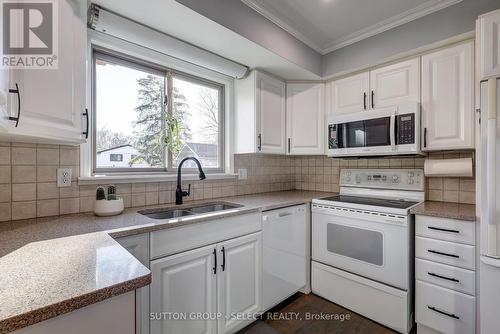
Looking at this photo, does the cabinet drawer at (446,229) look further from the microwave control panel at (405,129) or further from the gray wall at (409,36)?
the gray wall at (409,36)

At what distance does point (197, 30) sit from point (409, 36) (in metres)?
1.68

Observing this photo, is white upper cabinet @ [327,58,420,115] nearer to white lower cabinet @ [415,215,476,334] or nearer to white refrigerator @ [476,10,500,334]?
white refrigerator @ [476,10,500,334]

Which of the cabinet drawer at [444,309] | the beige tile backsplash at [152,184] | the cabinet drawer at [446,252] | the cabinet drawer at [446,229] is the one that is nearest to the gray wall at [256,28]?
the beige tile backsplash at [152,184]

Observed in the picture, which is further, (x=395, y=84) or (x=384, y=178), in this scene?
(x=384, y=178)

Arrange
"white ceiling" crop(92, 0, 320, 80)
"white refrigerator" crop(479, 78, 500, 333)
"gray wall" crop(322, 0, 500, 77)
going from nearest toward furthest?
1. "white refrigerator" crop(479, 78, 500, 333)
2. "white ceiling" crop(92, 0, 320, 80)
3. "gray wall" crop(322, 0, 500, 77)

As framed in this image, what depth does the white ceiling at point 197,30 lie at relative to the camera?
4.50ft

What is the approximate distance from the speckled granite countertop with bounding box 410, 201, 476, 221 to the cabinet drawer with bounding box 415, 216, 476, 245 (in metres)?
0.04

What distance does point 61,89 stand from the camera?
1.07 m

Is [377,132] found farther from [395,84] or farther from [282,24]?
[282,24]

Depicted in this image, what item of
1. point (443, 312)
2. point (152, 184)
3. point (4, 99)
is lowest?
point (443, 312)

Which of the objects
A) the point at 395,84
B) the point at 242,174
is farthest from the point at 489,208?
the point at 242,174

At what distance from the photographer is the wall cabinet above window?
0.87 meters

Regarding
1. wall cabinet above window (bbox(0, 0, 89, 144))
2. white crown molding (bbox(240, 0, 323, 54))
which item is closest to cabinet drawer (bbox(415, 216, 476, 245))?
white crown molding (bbox(240, 0, 323, 54))

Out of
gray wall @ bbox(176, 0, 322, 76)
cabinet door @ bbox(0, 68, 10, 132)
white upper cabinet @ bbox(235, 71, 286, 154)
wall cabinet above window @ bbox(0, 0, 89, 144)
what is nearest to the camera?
cabinet door @ bbox(0, 68, 10, 132)
